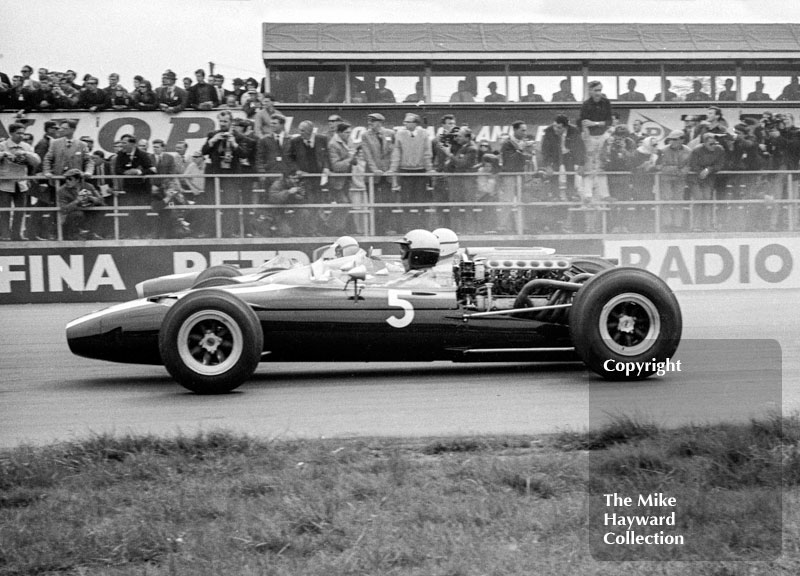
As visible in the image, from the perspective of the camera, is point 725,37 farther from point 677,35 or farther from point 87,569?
point 87,569

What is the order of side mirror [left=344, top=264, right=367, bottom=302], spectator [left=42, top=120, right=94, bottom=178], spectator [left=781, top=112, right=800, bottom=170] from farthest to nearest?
1. spectator [left=781, top=112, right=800, bottom=170]
2. spectator [left=42, top=120, right=94, bottom=178]
3. side mirror [left=344, top=264, right=367, bottom=302]

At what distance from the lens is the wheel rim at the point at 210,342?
6.82 m

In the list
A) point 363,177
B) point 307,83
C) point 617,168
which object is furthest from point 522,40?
point 363,177

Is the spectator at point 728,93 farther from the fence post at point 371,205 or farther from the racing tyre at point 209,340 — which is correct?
the racing tyre at point 209,340

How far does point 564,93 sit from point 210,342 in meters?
10.4

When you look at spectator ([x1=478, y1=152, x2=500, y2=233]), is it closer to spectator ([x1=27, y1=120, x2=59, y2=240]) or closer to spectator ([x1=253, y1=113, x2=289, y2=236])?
spectator ([x1=253, y1=113, x2=289, y2=236])

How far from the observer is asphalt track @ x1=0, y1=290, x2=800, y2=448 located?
5.77m

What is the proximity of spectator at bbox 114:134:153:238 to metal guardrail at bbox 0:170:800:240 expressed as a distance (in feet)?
0.20

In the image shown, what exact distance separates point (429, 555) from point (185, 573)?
82 centimetres

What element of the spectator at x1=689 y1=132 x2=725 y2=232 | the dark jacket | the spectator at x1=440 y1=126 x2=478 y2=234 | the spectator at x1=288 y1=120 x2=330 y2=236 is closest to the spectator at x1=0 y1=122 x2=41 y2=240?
the spectator at x1=288 y1=120 x2=330 y2=236

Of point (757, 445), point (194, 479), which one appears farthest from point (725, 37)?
point (194, 479)

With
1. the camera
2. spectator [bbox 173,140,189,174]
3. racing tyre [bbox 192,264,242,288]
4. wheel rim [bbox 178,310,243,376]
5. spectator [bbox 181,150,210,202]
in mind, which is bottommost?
wheel rim [bbox 178,310,243,376]

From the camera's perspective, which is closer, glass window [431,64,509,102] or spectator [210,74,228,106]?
spectator [210,74,228,106]

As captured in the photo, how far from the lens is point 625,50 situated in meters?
15.8
